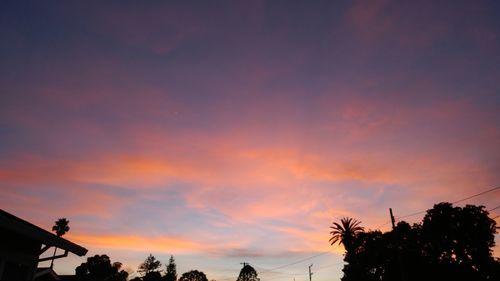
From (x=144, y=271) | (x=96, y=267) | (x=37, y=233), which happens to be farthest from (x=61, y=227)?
(x=37, y=233)

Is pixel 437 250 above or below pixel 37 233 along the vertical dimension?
above

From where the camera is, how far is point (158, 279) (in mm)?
83938

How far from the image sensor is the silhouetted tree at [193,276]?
161 meters

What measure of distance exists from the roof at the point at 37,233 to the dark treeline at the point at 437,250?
185 feet

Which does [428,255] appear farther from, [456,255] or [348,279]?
[348,279]

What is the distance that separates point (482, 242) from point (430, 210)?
981cm

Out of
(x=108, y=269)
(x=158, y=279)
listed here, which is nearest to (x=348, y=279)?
(x=158, y=279)

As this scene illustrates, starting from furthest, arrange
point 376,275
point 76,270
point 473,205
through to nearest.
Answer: point 76,270
point 376,275
point 473,205

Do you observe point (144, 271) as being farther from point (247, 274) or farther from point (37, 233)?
point (37, 233)

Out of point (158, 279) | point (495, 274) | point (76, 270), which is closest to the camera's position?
point (495, 274)

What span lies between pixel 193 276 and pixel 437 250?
124 metres

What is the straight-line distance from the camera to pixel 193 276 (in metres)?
162

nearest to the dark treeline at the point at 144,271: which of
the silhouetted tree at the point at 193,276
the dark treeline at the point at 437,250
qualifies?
the silhouetted tree at the point at 193,276

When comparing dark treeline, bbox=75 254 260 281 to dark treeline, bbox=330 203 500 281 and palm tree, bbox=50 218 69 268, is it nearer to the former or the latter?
palm tree, bbox=50 218 69 268
